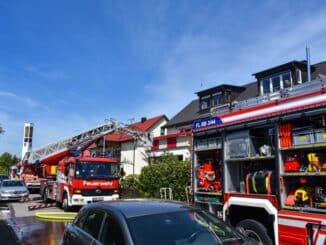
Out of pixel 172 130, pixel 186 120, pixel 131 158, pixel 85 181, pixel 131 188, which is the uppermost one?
pixel 186 120

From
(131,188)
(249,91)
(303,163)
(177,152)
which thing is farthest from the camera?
(249,91)

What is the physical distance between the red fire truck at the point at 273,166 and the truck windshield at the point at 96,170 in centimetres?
984

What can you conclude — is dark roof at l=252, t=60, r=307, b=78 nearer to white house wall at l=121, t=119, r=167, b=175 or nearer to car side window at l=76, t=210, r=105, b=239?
white house wall at l=121, t=119, r=167, b=175

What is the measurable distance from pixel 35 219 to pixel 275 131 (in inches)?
448

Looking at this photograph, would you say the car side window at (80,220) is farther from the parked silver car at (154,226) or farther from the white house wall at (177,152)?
the white house wall at (177,152)

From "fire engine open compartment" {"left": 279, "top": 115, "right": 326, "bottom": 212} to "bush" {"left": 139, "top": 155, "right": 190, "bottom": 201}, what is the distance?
12.2 metres

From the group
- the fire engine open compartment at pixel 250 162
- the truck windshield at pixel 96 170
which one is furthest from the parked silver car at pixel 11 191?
the fire engine open compartment at pixel 250 162

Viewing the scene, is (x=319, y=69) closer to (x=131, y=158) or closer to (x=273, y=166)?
(x=131, y=158)

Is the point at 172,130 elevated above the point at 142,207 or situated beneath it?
elevated above

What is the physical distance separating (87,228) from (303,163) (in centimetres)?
331

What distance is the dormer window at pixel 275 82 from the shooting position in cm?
2614

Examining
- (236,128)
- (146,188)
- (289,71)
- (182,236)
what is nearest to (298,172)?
(236,128)

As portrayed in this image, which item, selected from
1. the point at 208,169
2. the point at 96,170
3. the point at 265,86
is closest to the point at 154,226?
the point at 208,169

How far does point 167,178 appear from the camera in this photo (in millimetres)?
19281
